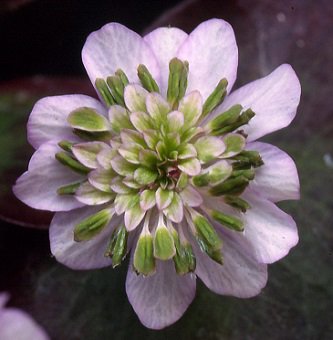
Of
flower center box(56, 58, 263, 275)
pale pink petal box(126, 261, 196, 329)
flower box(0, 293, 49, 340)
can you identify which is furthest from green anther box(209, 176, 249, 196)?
flower box(0, 293, 49, 340)

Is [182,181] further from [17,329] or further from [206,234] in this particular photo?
[17,329]

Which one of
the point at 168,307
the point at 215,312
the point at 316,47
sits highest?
the point at 316,47

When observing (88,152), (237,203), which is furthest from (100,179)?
(237,203)

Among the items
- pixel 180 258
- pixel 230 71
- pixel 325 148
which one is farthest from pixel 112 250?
pixel 325 148

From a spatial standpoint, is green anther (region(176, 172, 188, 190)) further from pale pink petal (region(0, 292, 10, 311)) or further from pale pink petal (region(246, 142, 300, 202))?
pale pink petal (region(0, 292, 10, 311))

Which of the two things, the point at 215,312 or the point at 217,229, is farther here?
the point at 215,312

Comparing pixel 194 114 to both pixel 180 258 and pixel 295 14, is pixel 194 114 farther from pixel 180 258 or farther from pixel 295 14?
pixel 295 14

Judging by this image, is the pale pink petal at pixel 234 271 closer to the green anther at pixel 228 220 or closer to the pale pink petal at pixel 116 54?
the green anther at pixel 228 220
